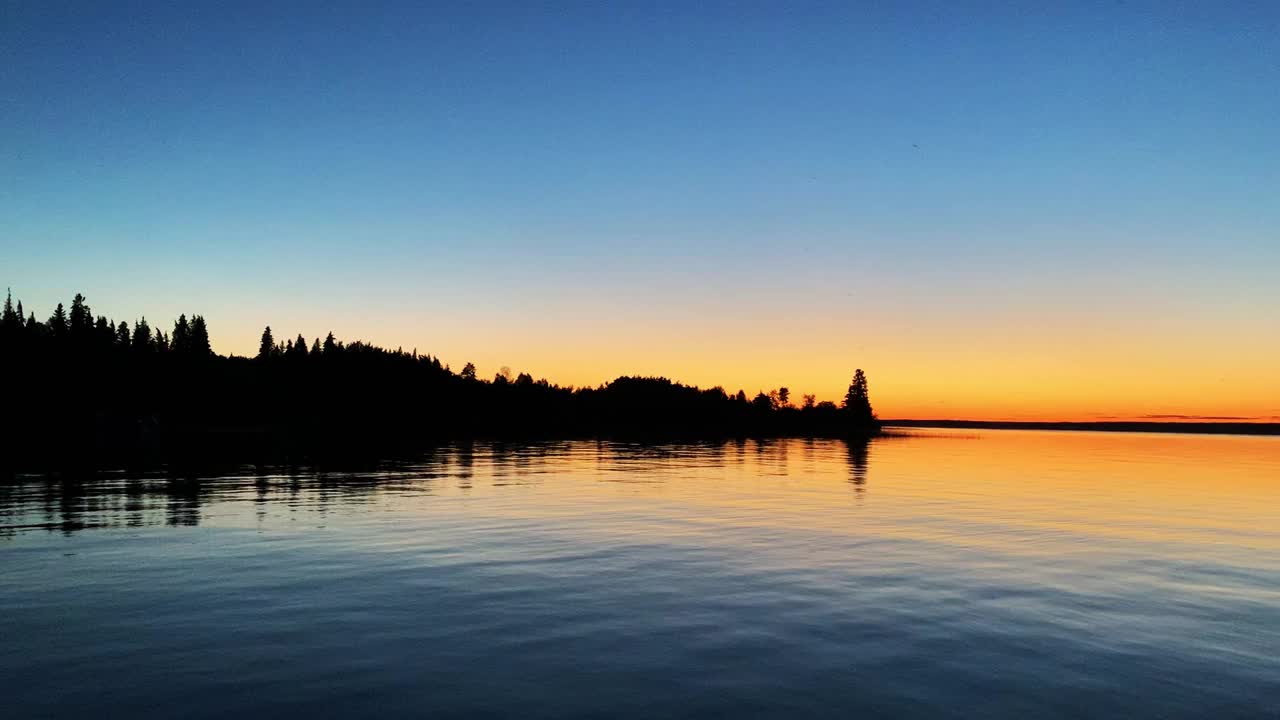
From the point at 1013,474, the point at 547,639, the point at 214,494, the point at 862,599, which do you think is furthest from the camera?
the point at 1013,474

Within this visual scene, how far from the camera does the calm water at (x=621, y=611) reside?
40.8 ft

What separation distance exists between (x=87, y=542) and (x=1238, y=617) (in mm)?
34220

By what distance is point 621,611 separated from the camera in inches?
713

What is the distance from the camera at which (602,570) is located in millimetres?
23141

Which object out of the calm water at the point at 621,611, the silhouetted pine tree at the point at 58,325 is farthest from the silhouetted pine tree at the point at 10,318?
the calm water at the point at 621,611

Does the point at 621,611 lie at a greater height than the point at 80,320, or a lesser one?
lesser

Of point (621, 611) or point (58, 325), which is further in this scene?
point (58, 325)

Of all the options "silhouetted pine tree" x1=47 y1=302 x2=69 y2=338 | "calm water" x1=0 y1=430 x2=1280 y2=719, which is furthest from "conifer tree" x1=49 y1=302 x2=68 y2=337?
"calm water" x1=0 y1=430 x2=1280 y2=719

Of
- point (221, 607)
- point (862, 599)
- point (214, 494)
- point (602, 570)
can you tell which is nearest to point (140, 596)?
point (221, 607)

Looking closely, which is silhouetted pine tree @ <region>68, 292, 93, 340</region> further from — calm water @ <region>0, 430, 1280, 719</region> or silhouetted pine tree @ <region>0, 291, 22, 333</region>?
calm water @ <region>0, 430, 1280, 719</region>

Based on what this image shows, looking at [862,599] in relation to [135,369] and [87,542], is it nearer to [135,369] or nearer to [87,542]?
[87,542]

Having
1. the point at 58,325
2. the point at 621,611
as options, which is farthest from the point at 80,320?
the point at 621,611

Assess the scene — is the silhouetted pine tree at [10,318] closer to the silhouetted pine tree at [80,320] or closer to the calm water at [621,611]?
the silhouetted pine tree at [80,320]

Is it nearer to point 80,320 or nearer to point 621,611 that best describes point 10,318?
point 80,320
